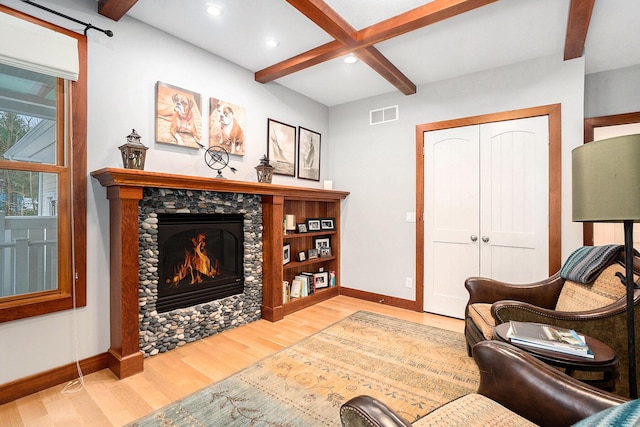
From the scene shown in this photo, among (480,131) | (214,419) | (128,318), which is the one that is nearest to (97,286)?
(128,318)

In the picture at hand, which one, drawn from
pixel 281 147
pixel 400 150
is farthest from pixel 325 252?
pixel 400 150

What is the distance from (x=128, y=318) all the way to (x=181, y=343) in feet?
2.02

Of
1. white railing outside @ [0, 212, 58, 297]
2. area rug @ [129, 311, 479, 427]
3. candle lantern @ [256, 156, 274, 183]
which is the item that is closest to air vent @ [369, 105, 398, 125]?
candle lantern @ [256, 156, 274, 183]

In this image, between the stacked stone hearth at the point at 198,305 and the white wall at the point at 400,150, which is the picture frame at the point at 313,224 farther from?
the stacked stone hearth at the point at 198,305

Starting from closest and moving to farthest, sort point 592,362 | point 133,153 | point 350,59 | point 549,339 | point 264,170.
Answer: point 592,362 < point 549,339 < point 133,153 < point 350,59 < point 264,170

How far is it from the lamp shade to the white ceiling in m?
1.64

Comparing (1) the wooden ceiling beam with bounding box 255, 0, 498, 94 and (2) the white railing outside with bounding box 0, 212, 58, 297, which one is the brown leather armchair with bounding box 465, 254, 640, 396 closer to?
(1) the wooden ceiling beam with bounding box 255, 0, 498, 94

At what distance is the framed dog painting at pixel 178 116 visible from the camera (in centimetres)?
269

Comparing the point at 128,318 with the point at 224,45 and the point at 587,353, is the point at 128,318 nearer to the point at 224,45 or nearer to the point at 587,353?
the point at 224,45

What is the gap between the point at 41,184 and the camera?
2.14 meters

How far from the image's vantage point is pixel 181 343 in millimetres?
2725

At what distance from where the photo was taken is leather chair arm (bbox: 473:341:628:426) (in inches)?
42.6

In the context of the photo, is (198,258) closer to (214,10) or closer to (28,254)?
(28,254)

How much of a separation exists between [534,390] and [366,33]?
103 inches
